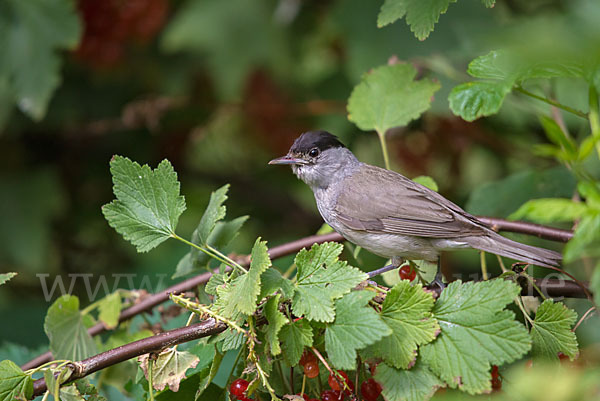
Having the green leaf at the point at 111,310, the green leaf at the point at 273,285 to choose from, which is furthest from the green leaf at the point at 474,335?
the green leaf at the point at 111,310

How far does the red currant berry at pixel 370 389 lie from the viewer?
6.19ft

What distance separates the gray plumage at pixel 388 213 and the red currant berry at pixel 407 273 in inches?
3.8

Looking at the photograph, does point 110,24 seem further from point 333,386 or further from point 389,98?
point 333,386

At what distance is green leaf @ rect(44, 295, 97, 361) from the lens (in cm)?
225

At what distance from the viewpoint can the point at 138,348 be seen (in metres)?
1.71

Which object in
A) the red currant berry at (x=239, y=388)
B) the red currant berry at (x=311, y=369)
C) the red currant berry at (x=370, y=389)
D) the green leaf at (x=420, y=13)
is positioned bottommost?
the red currant berry at (x=370, y=389)

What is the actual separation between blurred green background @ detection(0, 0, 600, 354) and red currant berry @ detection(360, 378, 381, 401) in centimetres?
178

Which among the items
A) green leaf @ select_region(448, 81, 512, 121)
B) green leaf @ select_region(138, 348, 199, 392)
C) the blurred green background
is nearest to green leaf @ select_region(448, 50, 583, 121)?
green leaf @ select_region(448, 81, 512, 121)

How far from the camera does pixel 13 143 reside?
4.52 m

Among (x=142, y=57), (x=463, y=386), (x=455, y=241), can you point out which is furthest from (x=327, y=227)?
(x=142, y=57)

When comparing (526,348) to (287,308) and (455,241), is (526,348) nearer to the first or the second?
(287,308)

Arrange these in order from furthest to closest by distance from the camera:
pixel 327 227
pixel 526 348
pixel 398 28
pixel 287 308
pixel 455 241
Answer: pixel 398 28 < pixel 327 227 < pixel 455 241 < pixel 287 308 < pixel 526 348

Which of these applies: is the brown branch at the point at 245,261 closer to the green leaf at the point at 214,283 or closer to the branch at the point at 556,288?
the branch at the point at 556,288

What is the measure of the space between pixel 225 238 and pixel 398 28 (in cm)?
233
